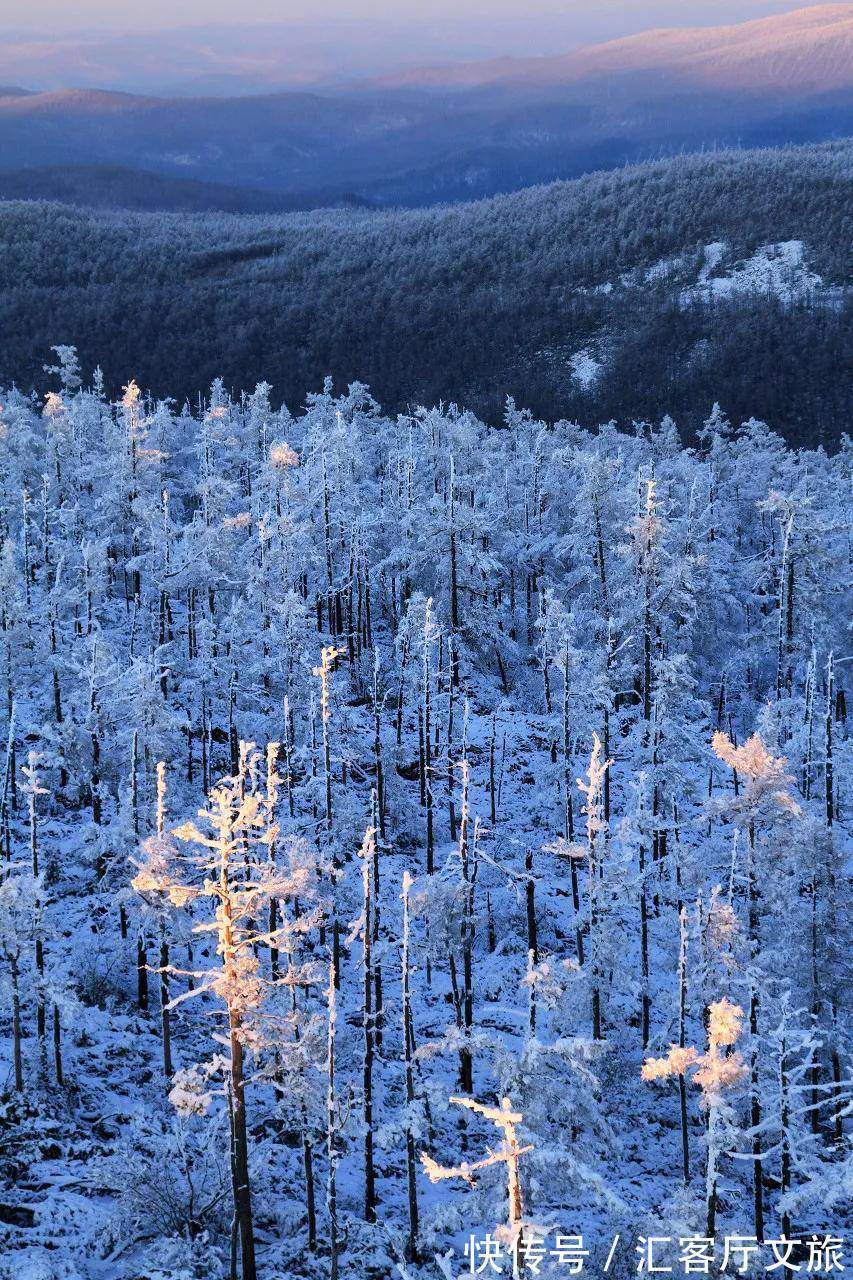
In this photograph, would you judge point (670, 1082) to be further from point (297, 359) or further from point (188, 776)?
point (297, 359)

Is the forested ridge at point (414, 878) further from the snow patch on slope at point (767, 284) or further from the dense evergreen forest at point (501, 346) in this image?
the snow patch on slope at point (767, 284)

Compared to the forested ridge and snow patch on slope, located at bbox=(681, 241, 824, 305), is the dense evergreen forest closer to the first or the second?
snow patch on slope, located at bbox=(681, 241, 824, 305)

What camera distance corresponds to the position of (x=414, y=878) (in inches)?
1581

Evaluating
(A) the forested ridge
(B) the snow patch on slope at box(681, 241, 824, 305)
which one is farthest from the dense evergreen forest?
(A) the forested ridge

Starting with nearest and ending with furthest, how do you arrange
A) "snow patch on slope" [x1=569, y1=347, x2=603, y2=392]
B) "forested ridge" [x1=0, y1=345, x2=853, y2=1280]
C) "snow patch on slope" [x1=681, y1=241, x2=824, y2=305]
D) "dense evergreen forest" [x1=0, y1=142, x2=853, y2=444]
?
1. "forested ridge" [x1=0, y1=345, x2=853, y2=1280]
2. "dense evergreen forest" [x1=0, y1=142, x2=853, y2=444]
3. "snow patch on slope" [x1=569, y1=347, x2=603, y2=392]
4. "snow patch on slope" [x1=681, y1=241, x2=824, y2=305]

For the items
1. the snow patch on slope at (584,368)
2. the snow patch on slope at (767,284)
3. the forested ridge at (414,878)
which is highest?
the snow patch on slope at (767,284)

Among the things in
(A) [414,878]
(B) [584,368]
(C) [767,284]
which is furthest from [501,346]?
(A) [414,878]


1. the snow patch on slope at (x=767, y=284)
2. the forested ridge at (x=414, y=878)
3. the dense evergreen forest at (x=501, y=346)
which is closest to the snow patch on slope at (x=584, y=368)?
the dense evergreen forest at (x=501, y=346)

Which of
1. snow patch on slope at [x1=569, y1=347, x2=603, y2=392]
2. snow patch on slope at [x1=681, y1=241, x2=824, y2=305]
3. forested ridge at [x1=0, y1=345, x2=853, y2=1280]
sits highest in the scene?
snow patch on slope at [x1=681, y1=241, x2=824, y2=305]

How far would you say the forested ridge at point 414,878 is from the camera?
21.2m

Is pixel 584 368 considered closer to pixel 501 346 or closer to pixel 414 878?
pixel 501 346

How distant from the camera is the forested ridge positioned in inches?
833

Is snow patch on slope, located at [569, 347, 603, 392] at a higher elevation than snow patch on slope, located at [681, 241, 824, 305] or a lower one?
lower

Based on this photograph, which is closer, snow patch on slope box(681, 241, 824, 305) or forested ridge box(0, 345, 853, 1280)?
forested ridge box(0, 345, 853, 1280)
